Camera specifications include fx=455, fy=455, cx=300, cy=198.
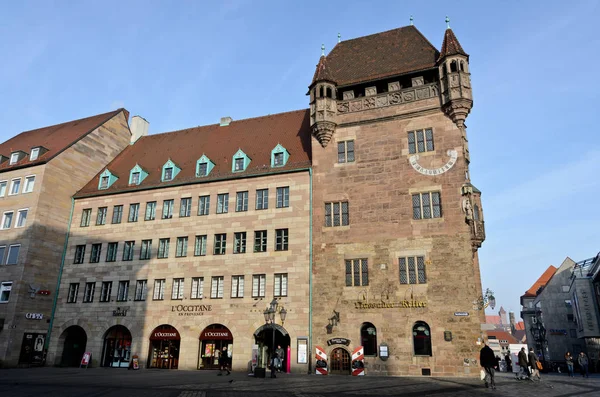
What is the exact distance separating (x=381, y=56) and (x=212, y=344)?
24.4 metres

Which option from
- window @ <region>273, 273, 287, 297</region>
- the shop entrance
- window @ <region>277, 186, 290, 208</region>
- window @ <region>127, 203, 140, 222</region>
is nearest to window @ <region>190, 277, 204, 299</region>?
the shop entrance

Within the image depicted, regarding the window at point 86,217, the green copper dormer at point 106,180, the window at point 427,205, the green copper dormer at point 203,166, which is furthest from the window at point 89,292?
the window at point 427,205

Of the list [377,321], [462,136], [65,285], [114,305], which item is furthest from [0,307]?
[462,136]

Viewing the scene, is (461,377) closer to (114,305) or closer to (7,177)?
(114,305)

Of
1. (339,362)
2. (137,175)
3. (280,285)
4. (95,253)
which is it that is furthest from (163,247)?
(339,362)

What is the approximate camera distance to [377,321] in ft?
90.5

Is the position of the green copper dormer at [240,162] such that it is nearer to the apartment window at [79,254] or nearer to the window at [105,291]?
the window at [105,291]

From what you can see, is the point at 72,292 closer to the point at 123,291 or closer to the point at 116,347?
the point at 123,291

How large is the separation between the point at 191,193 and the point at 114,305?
33.5ft

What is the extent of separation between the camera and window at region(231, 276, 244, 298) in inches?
1231

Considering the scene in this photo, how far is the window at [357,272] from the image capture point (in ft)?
94.4

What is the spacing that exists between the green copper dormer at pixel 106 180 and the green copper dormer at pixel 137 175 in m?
2.07

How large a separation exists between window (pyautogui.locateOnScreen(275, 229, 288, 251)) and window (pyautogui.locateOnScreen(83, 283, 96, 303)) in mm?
15684

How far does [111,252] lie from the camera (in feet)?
119
